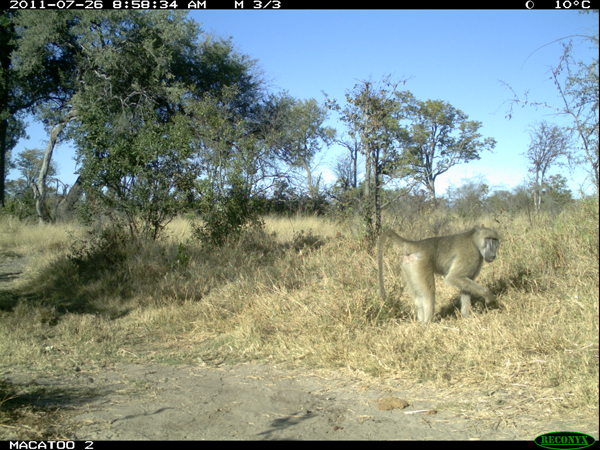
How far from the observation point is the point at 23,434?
3215 mm

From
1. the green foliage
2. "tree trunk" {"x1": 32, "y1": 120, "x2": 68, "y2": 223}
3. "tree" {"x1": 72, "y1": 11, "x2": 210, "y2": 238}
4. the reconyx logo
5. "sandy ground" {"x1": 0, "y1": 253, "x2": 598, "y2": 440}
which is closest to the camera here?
the reconyx logo

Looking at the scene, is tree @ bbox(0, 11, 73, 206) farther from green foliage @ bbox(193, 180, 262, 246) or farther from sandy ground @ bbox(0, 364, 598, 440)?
sandy ground @ bbox(0, 364, 598, 440)

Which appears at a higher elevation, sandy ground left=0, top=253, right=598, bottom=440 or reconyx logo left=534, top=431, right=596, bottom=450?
reconyx logo left=534, top=431, right=596, bottom=450

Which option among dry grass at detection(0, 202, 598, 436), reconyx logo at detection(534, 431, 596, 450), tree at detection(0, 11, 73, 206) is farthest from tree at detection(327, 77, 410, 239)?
tree at detection(0, 11, 73, 206)

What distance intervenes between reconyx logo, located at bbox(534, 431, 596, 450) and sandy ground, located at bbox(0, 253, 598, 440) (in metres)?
0.06

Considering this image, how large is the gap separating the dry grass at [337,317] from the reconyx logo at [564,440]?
12.6 inches

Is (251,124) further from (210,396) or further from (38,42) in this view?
(210,396)

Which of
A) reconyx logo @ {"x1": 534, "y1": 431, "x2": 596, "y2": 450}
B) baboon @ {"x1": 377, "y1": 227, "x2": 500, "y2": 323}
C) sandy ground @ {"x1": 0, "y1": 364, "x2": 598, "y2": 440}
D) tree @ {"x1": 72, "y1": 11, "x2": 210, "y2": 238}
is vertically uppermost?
tree @ {"x1": 72, "y1": 11, "x2": 210, "y2": 238}

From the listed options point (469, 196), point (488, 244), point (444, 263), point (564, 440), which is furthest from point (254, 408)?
point (469, 196)

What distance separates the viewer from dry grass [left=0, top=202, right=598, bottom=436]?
14.0ft

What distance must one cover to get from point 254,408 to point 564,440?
2287 mm

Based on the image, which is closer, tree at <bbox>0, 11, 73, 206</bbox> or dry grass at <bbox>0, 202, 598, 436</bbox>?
dry grass at <bbox>0, 202, 598, 436</bbox>

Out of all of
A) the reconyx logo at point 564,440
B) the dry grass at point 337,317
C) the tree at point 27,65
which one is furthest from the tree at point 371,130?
the tree at point 27,65

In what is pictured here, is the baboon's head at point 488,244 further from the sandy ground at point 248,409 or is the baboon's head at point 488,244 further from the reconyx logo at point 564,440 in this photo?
the reconyx logo at point 564,440
